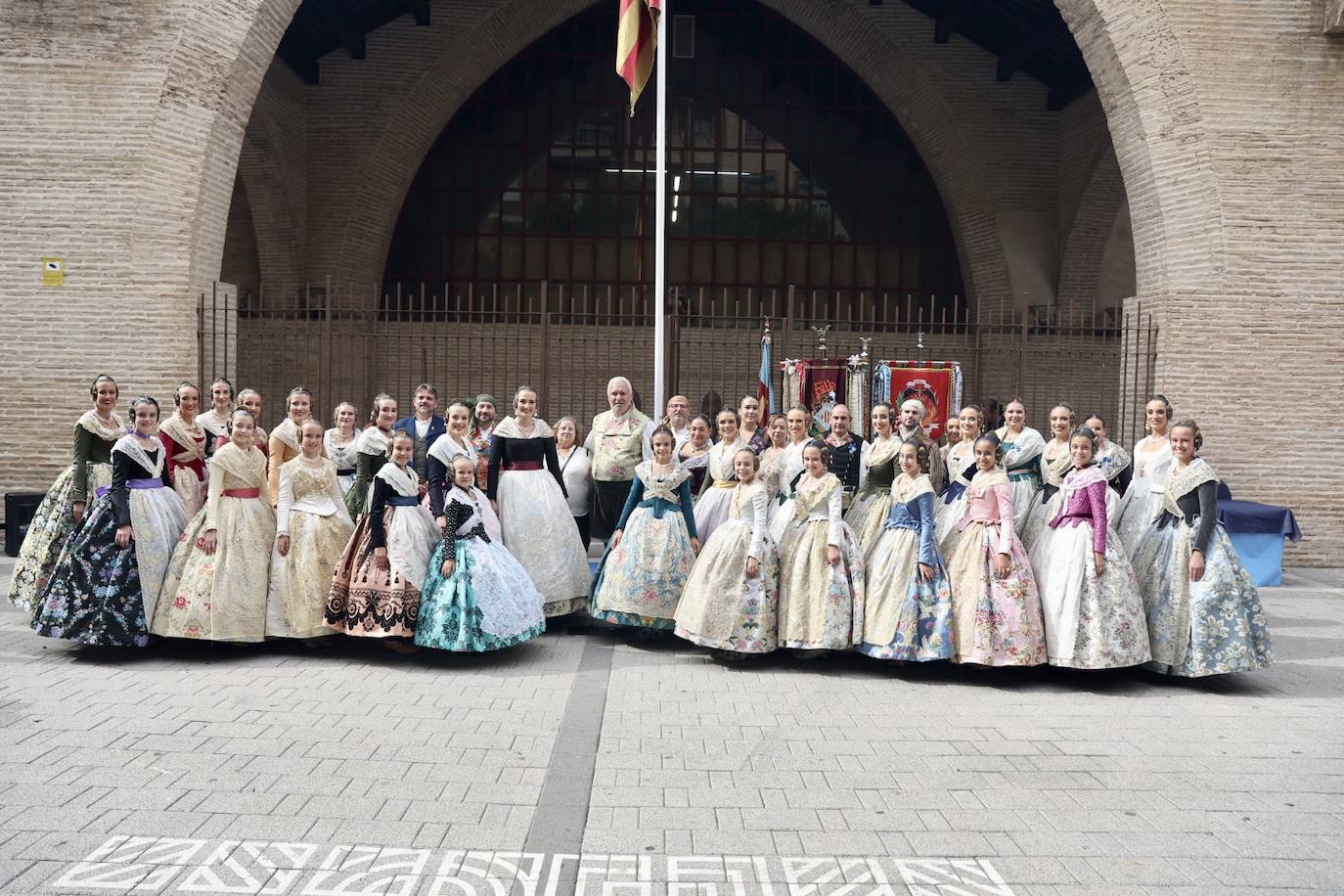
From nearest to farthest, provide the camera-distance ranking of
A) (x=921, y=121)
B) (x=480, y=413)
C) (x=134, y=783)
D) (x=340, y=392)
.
Answer: (x=134, y=783)
(x=480, y=413)
(x=340, y=392)
(x=921, y=121)

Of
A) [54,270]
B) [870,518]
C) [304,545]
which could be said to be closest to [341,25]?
[54,270]

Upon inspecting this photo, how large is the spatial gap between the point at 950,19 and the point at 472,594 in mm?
13923

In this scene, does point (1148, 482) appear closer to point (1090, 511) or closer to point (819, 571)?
point (1090, 511)

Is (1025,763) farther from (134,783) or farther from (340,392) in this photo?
(340,392)

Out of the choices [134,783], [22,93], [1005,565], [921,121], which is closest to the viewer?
[134,783]

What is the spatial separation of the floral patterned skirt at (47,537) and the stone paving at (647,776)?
1.38 feet

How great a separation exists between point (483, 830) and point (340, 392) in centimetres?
1164

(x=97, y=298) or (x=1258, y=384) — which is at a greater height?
(x=97, y=298)

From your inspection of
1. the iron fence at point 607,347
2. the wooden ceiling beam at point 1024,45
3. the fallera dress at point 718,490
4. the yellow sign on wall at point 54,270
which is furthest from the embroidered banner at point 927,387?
the yellow sign on wall at point 54,270

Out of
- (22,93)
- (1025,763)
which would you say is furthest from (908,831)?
(22,93)

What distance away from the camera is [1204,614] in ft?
19.2

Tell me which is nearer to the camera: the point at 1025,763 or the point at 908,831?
the point at 908,831

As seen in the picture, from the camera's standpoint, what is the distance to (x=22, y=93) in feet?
33.3

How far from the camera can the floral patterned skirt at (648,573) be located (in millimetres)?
6582
